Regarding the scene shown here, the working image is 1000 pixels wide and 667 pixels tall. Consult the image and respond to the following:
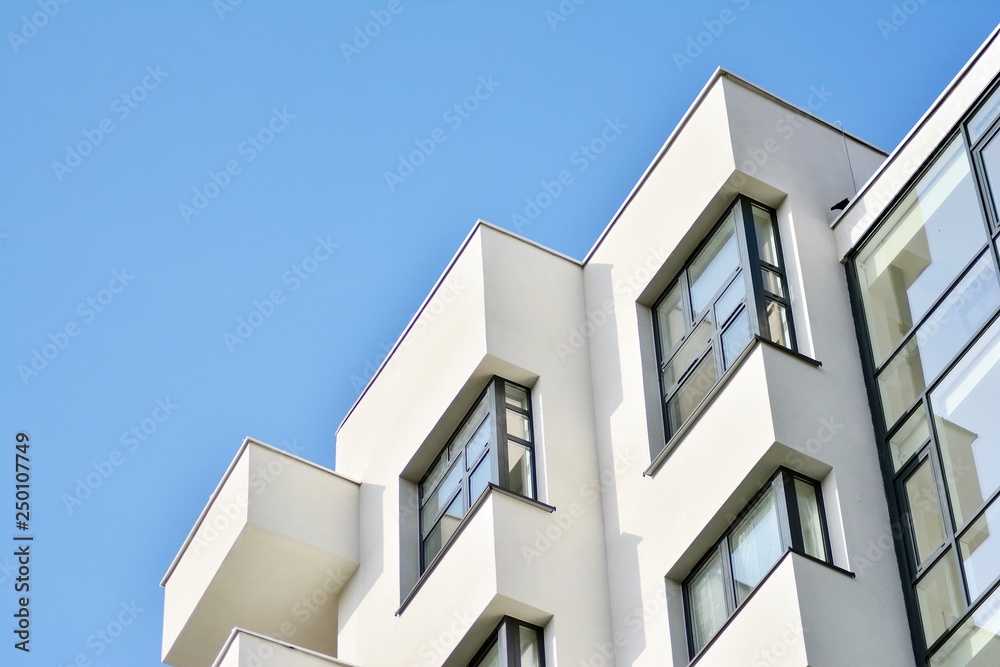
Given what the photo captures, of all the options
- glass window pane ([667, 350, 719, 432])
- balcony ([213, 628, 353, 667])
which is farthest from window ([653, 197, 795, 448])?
balcony ([213, 628, 353, 667])

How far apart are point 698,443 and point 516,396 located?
11.2 ft

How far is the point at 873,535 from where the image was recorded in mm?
14953

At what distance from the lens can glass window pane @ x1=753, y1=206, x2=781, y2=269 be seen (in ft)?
57.3

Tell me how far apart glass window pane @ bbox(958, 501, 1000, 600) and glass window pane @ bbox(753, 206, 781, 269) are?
4.12m

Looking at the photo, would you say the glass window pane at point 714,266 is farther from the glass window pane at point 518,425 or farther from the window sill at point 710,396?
the glass window pane at point 518,425

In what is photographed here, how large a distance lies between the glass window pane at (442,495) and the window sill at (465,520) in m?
0.73

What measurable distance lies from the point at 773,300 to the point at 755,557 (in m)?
2.78

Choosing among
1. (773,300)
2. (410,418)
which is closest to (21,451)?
(410,418)

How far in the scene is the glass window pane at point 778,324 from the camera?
54.9ft

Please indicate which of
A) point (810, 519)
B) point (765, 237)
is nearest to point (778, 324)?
point (765, 237)

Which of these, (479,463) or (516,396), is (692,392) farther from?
(479,463)

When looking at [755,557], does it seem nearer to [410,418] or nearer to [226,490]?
[410,418]

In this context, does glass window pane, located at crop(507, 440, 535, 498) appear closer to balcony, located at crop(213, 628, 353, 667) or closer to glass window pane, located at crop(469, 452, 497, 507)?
glass window pane, located at crop(469, 452, 497, 507)

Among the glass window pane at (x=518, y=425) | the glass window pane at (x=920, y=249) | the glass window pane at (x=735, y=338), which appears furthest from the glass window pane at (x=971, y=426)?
the glass window pane at (x=518, y=425)
